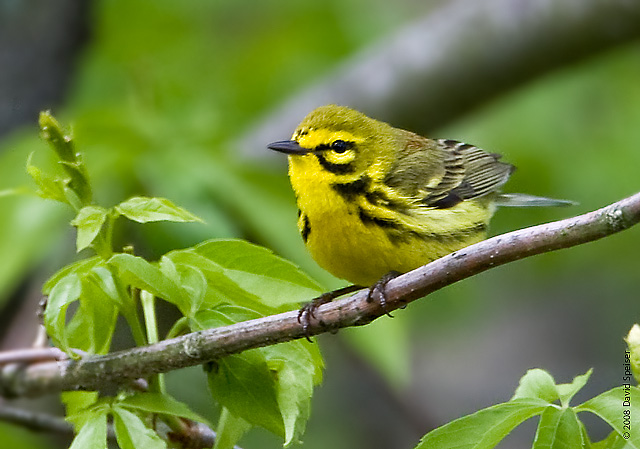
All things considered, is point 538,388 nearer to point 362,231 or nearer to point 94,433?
point 94,433

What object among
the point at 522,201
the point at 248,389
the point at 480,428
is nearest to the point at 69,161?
the point at 248,389

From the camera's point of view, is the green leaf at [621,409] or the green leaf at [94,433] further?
the green leaf at [94,433]

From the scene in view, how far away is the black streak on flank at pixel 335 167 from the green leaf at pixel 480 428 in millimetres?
1558

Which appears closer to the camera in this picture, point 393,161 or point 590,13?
point 393,161

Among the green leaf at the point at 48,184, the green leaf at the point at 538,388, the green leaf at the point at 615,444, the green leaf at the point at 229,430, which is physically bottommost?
the green leaf at the point at 615,444

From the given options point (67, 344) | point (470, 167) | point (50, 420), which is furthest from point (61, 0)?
point (67, 344)

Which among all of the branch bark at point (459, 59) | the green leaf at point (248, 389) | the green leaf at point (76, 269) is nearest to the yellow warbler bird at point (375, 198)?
the green leaf at point (248, 389)

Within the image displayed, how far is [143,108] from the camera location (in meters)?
4.80

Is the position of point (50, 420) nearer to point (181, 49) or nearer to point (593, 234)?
point (593, 234)

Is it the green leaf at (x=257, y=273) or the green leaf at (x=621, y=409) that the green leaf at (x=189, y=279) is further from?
the green leaf at (x=621, y=409)

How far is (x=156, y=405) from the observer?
6.88ft

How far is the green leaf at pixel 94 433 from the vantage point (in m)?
1.95

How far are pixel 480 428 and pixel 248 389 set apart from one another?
0.58 meters

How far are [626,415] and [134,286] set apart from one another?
115cm
